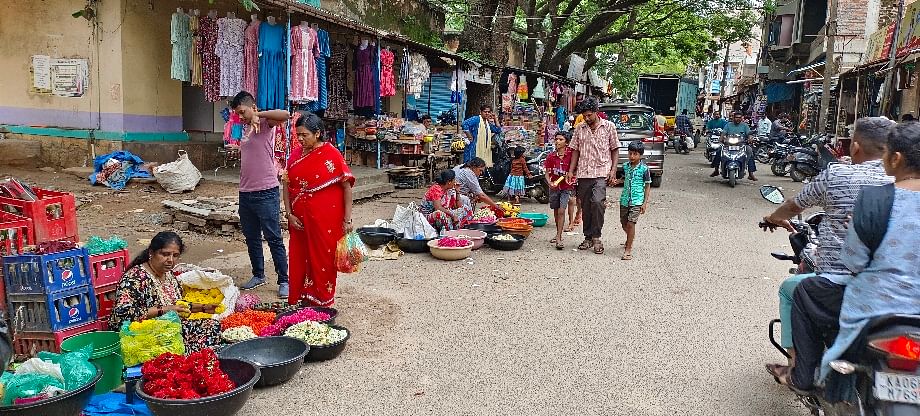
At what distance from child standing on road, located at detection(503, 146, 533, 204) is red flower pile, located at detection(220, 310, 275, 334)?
805 centimetres

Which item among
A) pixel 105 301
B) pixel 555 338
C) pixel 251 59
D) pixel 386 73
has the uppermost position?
pixel 386 73

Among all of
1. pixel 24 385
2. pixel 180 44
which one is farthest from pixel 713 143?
pixel 24 385

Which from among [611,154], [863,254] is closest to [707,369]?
[863,254]

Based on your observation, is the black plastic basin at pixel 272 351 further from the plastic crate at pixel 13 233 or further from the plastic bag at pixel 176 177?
the plastic bag at pixel 176 177

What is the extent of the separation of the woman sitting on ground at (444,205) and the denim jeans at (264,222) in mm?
2953

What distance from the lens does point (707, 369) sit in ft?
15.6

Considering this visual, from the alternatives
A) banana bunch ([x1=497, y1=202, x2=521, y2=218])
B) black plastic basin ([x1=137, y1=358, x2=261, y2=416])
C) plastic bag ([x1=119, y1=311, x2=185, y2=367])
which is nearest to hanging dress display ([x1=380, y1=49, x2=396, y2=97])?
banana bunch ([x1=497, y1=202, x2=521, y2=218])

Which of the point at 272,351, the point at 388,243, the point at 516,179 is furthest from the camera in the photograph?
the point at 516,179

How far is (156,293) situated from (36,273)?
69 cm

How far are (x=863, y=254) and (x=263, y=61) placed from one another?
9110 mm

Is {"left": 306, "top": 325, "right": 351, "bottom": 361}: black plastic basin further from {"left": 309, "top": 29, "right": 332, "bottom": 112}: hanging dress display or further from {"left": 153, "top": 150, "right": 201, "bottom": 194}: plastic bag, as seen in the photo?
{"left": 309, "top": 29, "right": 332, "bottom": 112}: hanging dress display

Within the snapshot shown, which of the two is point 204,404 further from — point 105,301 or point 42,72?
point 42,72

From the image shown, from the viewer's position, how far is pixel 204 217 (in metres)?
8.50

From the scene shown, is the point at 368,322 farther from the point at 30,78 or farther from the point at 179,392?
the point at 30,78
